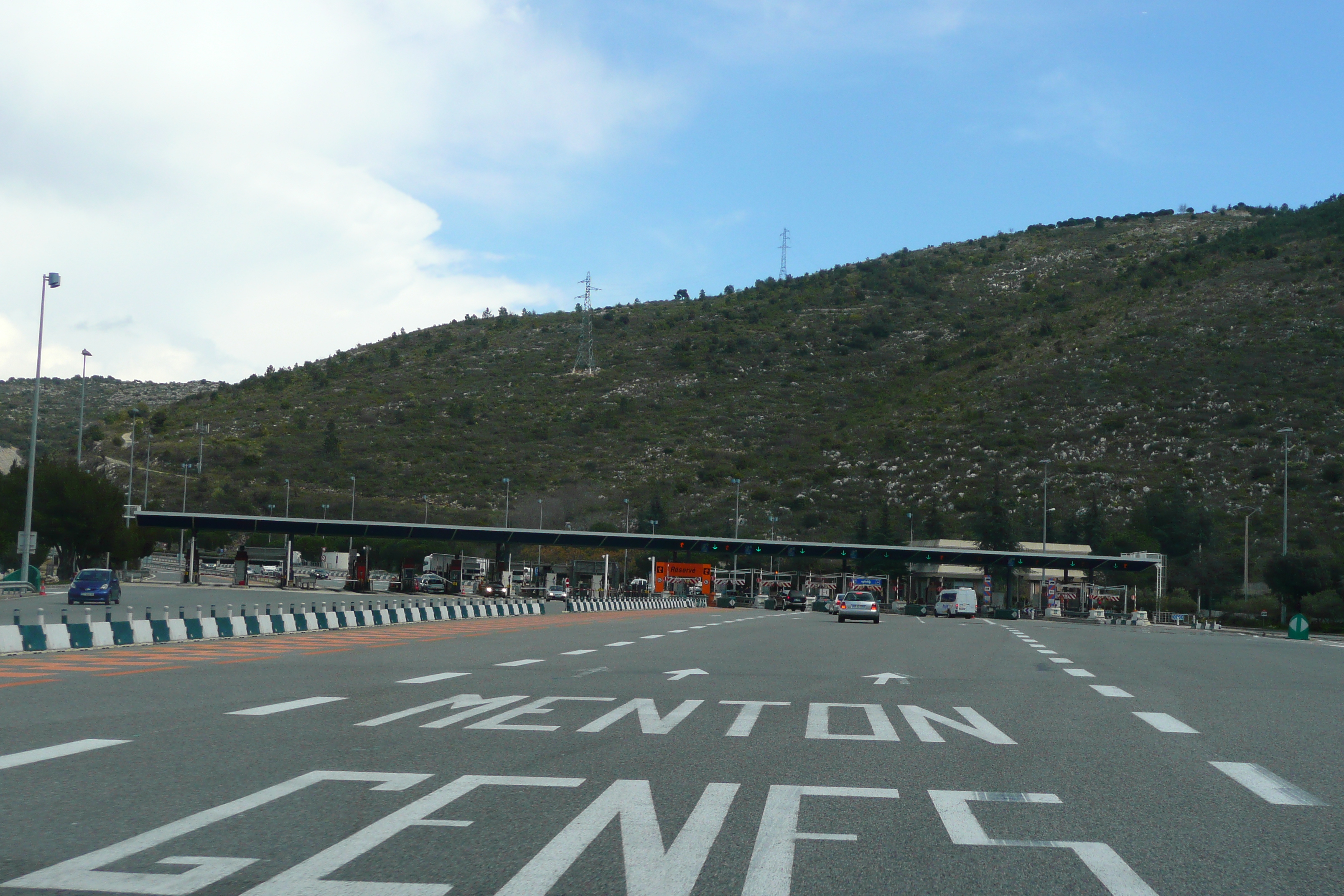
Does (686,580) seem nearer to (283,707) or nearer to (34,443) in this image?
(34,443)

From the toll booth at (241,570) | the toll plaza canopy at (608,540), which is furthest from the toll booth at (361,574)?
the toll booth at (241,570)

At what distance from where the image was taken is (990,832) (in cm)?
662

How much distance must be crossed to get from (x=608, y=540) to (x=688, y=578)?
78.1ft

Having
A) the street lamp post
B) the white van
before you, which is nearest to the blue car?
the street lamp post

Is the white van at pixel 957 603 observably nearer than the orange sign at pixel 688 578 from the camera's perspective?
Yes

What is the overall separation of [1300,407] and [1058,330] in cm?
2550

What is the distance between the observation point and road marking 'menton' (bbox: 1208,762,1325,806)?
306 inches

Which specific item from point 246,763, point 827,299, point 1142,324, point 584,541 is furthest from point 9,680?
point 827,299

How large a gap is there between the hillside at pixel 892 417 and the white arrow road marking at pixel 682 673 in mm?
69725

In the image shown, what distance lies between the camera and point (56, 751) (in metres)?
8.87

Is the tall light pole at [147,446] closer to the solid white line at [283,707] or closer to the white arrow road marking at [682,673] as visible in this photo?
the white arrow road marking at [682,673]

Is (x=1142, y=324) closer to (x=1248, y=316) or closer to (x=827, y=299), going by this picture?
(x=1248, y=316)

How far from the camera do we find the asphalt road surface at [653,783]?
5621 mm

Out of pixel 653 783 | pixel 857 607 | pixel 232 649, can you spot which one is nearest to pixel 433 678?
pixel 232 649
